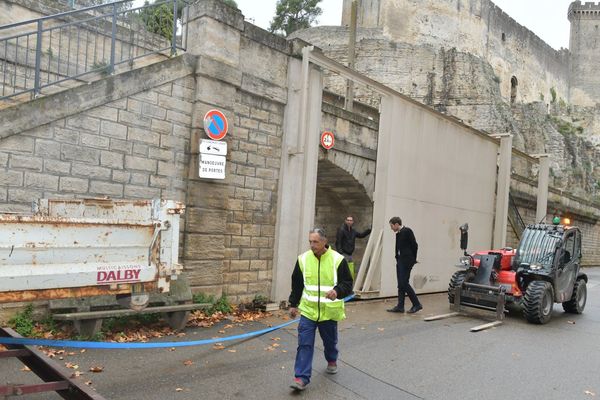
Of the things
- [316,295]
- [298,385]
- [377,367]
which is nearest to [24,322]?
[298,385]

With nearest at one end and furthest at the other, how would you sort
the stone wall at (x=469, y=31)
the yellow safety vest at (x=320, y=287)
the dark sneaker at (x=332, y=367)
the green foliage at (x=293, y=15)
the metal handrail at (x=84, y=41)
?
the yellow safety vest at (x=320, y=287)
the dark sneaker at (x=332, y=367)
the metal handrail at (x=84, y=41)
the stone wall at (x=469, y=31)
the green foliage at (x=293, y=15)

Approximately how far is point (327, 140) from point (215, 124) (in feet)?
9.48

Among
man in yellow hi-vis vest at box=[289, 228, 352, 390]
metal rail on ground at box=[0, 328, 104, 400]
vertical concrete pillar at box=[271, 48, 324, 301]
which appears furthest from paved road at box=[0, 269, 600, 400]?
vertical concrete pillar at box=[271, 48, 324, 301]

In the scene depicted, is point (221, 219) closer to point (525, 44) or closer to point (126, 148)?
point (126, 148)

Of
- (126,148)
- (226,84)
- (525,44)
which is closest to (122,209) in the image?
(126,148)

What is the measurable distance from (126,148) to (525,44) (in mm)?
49011

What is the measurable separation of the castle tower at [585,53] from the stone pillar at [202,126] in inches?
2335

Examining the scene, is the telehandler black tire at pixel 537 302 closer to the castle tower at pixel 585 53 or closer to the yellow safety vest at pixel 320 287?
the yellow safety vest at pixel 320 287

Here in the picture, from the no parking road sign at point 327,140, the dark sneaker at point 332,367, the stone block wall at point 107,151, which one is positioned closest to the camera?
the dark sneaker at point 332,367

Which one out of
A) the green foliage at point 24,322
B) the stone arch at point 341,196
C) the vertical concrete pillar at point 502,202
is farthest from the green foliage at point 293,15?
the green foliage at point 24,322

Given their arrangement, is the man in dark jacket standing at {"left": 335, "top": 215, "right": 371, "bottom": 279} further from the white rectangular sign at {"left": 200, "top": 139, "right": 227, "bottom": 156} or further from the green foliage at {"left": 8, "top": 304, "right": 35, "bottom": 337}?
the green foliage at {"left": 8, "top": 304, "right": 35, "bottom": 337}

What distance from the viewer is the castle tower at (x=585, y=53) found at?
5784cm

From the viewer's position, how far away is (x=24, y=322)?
5934 millimetres

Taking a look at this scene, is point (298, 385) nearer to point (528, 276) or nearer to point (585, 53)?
point (528, 276)
